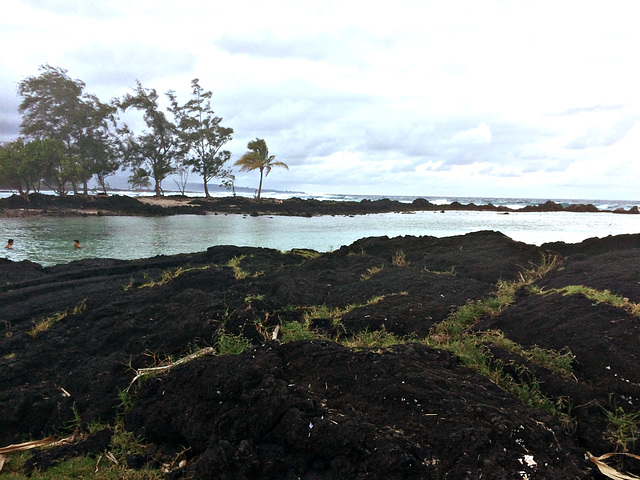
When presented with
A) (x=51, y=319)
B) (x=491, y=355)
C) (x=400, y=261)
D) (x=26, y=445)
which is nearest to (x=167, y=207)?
(x=400, y=261)

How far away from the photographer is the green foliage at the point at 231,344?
359 cm

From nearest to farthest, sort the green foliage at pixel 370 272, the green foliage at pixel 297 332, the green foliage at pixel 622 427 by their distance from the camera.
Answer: the green foliage at pixel 622 427
the green foliage at pixel 297 332
the green foliage at pixel 370 272

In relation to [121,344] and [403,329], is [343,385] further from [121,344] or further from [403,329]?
[121,344]

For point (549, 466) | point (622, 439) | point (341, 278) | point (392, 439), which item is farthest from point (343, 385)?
point (341, 278)

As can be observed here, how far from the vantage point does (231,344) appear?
12.2ft

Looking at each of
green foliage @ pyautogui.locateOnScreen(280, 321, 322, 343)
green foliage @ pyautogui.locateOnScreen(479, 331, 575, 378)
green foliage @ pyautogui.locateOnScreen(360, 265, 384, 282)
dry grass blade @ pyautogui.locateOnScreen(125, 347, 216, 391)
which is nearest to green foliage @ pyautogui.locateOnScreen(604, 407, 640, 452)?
green foliage @ pyautogui.locateOnScreen(479, 331, 575, 378)

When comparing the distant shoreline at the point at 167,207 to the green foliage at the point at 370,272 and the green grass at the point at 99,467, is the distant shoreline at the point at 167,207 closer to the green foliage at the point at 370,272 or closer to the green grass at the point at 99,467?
the green foliage at the point at 370,272

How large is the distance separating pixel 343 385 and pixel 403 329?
1.64 meters

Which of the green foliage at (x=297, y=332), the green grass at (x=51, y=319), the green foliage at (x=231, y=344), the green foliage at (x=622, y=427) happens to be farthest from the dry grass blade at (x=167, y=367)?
the green foliage at (x=622, y=427)

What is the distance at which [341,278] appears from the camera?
6.75 meters

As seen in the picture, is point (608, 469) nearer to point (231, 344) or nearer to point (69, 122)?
point (231, 344)

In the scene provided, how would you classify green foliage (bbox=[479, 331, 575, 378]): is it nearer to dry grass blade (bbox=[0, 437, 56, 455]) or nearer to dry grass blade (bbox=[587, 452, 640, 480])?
dry grass blade (bbox=[587, 452, 640, 480])

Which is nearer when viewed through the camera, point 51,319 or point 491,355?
point 491,355

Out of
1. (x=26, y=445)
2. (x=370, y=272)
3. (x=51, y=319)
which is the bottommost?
(x=26, y=445)
